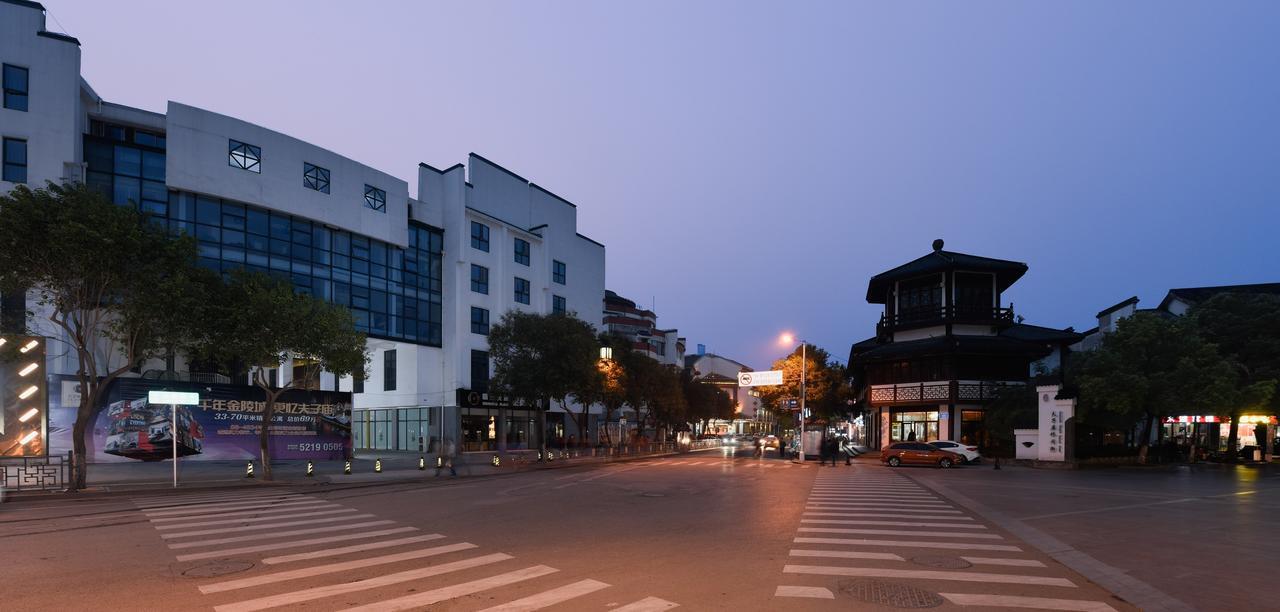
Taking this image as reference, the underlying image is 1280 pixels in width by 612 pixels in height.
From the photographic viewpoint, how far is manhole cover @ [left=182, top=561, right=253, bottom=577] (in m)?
9.95

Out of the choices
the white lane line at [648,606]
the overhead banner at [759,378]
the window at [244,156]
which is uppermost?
the window at [244,156]

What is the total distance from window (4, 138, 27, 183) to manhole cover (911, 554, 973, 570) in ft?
133

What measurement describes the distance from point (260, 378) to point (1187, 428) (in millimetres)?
68220

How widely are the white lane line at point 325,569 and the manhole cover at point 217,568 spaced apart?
656 mm

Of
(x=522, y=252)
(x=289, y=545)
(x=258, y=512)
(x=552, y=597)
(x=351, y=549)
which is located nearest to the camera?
(x=552, y=597)

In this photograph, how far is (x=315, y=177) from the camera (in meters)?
42.3

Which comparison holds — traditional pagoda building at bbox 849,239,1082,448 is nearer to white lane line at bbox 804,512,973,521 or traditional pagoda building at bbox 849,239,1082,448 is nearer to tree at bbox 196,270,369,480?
white lane line at bbox 804,512,973,521

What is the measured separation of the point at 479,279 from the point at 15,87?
2878 cm

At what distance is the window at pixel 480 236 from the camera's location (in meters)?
53.3

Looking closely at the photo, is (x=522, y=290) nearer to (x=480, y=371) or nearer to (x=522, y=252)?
(x=522, y=252)

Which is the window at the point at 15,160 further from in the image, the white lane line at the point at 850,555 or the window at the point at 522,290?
the white lane line at the point at 850,555

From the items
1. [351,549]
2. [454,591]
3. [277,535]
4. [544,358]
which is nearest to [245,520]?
[277,535]

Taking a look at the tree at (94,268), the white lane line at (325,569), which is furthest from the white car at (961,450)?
the tree at (94,268)

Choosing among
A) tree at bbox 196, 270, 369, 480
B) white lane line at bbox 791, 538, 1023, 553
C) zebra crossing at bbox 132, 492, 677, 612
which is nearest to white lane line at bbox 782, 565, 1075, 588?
white lane line at bbox 791, 538, 1023, 553
